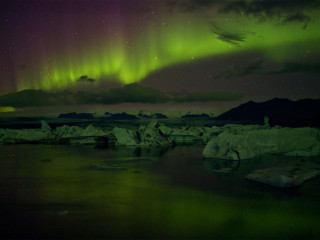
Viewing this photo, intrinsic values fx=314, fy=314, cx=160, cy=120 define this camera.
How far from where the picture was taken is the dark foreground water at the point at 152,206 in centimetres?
913

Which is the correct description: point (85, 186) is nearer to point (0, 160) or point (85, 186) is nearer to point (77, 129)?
point (0, 160)

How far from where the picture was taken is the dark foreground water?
360 inches

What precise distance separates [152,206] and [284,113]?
93896mm

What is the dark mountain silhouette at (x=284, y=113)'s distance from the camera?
85088mm

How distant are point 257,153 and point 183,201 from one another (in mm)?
14898

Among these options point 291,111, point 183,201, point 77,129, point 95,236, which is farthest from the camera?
point 291,111

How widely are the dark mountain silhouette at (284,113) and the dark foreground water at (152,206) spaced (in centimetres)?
7235

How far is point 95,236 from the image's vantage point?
8.65 metres

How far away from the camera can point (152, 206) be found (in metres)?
12.0

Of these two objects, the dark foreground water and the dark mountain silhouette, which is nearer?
the dark foreground water

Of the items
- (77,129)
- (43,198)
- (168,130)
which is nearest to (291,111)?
(168,130)

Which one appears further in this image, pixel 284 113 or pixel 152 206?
pixel 284 113

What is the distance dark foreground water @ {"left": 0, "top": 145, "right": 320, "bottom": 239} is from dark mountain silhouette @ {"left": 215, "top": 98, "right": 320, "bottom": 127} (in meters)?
72.3

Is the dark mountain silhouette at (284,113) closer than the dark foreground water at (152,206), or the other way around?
the dark foreground water at (152,206)
